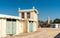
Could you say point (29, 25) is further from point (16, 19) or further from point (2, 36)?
point (2, 36)

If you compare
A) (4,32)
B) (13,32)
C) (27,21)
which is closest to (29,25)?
(27,21)

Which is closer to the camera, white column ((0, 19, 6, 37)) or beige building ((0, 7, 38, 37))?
white column ((0, 19, 6, 37))

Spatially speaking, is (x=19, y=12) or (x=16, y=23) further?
(x=19, y=12)

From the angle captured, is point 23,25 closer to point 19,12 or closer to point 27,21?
point 27,21

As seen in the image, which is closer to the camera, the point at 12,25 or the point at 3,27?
the point at 3,27

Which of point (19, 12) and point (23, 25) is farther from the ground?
point (19, 12)

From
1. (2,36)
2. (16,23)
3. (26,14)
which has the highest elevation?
(26,14)

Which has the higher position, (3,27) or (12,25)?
Answer: (12,25)

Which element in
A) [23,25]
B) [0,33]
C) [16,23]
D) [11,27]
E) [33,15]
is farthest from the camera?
[33,15]

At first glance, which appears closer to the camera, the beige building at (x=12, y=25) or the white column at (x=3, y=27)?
the white column at (x=3, y=27)

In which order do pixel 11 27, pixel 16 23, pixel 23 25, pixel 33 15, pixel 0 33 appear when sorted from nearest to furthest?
pixel 0 33 < pixel 11 27 < pixel 16 23 < pixel 23 25 < pixel 33 15

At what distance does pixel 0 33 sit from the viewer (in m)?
17.5

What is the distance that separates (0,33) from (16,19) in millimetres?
4738

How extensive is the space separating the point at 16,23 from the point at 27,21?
4852 mm
